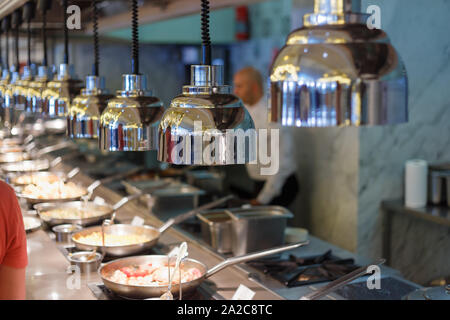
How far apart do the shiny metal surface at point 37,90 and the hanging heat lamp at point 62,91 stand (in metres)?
0.09

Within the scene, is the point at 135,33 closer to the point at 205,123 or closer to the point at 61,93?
the point at 205,123

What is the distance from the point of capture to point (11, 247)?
1.92 meters

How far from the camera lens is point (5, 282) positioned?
1954 mm

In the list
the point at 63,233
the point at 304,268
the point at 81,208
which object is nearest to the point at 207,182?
the point at 81,208

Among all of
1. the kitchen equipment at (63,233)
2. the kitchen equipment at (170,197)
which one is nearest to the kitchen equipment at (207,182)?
the kitchen equipment at (170,197)

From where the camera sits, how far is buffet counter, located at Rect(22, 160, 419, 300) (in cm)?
214

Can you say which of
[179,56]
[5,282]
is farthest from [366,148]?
[179,56]

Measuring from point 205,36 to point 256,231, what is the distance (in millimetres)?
1780

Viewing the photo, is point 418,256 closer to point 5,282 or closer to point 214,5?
point 214,5

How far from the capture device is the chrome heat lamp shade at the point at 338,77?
29.3 inches

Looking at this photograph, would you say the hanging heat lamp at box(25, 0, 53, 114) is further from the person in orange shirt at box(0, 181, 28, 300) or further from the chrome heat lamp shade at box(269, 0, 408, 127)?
the chrome heat lamp shade at box(269, 0, 408, 127)

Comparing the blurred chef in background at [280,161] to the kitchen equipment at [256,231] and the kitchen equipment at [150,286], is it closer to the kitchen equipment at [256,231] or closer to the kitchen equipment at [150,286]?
the kitchen equipment at [256,231]

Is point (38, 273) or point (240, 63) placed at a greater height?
point (240, 63)

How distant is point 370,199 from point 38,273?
2758mm
